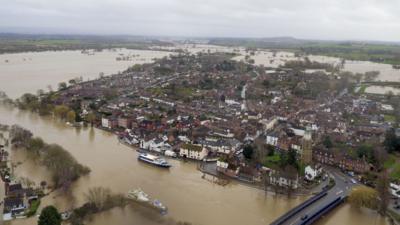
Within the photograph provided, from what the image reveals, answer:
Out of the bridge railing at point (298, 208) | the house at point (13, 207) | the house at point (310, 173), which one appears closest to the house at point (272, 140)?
the house at point (310, 173)

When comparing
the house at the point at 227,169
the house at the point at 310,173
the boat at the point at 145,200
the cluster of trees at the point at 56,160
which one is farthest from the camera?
the house at the point at 227,169

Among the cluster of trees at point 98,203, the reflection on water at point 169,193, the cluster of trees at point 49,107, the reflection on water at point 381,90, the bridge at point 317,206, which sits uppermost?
the reflection on water at point 381,90

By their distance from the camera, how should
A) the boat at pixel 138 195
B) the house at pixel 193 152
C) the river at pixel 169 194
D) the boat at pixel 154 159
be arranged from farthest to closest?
the house at pixel 193 152
the boat at pixel 154 159
the boat at pixel 138 195
the river at pixel 169 194

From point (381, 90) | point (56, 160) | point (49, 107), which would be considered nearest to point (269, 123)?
point (56, 160)

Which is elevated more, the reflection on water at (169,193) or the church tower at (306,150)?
the church tower at (306,150)

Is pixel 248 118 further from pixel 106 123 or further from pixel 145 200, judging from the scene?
pixel 145 200

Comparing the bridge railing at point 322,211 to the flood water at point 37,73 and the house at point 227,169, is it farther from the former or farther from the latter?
the flood water at point 37,73

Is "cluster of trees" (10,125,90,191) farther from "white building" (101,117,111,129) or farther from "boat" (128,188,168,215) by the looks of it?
"white building" (101,117,111,129)
